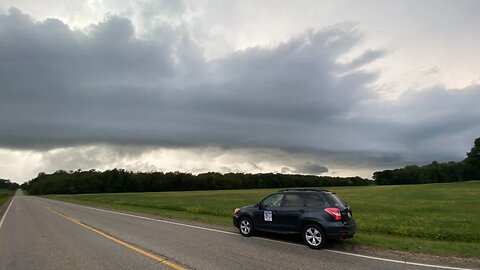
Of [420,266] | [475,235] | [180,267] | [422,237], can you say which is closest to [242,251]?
[180,267]

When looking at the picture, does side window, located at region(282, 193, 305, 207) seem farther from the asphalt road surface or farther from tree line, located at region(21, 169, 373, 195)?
tree line, located at region(21, 169, 373, 195)

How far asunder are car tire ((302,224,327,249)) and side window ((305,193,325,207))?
71 centimetres

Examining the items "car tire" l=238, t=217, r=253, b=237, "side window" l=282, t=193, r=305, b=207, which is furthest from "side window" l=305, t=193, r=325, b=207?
"car tire" l=238, t=217, r=253, b=237

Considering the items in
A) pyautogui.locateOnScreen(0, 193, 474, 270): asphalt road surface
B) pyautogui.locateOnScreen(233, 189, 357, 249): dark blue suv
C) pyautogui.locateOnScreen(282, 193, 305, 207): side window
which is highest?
pyautogui.locateOnScreen(282, 193, 305, 207): side window

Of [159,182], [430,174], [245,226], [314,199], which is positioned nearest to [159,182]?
[159,182]

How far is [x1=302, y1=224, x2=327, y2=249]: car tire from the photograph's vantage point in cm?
1122

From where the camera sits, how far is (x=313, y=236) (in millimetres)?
11539

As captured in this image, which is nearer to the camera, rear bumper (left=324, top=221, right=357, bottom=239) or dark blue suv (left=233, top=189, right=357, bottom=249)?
rear bumper (left=324, top=221, right=357, bottom=239)

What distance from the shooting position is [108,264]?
8961mm

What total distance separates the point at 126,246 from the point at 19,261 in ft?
9.13

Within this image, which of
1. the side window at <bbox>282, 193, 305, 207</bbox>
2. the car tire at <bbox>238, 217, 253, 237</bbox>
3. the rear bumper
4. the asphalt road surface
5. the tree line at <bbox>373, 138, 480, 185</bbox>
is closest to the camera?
the asphalt road surface

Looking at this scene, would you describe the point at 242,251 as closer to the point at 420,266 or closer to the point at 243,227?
the point at 243,227

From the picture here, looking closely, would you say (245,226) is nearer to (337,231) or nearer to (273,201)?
(273,201)

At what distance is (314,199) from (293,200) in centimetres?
82
